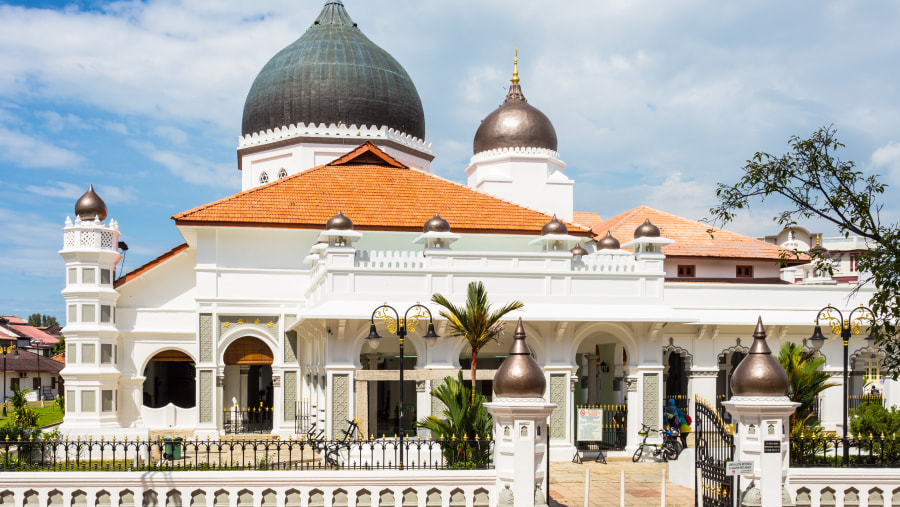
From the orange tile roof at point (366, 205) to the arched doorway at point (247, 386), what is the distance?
11.9ft

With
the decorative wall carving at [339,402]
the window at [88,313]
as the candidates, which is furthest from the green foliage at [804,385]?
the window at [88,313]

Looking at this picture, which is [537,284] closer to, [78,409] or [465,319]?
[465,319]

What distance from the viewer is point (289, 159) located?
32562 mm

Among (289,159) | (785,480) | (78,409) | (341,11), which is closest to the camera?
(785,480)

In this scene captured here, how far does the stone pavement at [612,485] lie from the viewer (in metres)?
15.8

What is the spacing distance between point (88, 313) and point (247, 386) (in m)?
6.33

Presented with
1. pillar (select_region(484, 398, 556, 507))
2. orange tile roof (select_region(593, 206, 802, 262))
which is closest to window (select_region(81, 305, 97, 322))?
pillar (select_region(484, 398, 556, 507))

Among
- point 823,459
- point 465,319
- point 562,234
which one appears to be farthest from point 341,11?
point 823,459

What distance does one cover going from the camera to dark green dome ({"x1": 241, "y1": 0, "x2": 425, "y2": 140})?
106ft

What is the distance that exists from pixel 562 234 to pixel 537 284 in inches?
56.0

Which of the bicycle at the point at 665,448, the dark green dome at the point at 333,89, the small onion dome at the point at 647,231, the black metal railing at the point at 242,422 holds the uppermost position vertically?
the dark green dome at the point at 333,89

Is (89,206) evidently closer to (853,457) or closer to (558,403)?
(558,403)

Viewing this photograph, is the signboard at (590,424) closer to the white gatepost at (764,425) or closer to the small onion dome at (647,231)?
the small onion dome at (647,231)

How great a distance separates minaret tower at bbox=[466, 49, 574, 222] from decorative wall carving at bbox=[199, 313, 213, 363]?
12.5 meters
